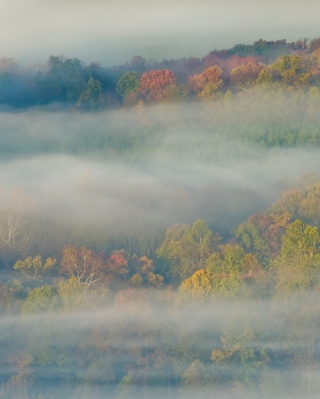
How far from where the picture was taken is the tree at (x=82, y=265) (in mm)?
29859

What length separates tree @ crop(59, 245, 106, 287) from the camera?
98.0 feet

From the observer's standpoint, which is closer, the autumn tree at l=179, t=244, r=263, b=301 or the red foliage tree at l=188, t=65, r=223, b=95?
the autumn tree at l=179, t=244, r=263, b=301

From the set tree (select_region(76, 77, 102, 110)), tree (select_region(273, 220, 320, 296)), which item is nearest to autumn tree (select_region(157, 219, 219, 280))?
tree (select_region(273, 220, 320, 296))

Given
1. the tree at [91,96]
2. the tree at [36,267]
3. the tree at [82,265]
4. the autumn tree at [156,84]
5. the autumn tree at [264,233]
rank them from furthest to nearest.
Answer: the tree at [91,96], the autumn tree at [156,84], the autumn tree at [264,233], the tree at [36,267], the tree at [82,265]

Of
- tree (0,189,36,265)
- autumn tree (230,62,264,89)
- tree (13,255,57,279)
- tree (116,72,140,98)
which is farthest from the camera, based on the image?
tree (116,72,140,98)

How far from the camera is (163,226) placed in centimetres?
3238

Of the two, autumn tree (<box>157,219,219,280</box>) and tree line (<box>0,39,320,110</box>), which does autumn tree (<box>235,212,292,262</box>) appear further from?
tree line (<box>0,39,320,110</box>)

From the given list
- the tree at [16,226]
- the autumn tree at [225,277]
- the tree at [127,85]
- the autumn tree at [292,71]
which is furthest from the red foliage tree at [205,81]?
the autumn tree at [225,277]

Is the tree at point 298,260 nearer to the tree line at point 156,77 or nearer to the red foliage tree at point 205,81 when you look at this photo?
the tree line at point 156,77

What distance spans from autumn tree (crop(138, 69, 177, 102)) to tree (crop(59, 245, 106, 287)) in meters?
8.46

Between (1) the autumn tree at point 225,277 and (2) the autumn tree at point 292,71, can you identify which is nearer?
(1) the autumn tree at point 225,277

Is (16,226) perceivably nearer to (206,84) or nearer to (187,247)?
(187,247)

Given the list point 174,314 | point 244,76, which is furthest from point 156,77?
point 174,314

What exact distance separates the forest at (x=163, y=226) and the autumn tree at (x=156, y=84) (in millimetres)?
62
